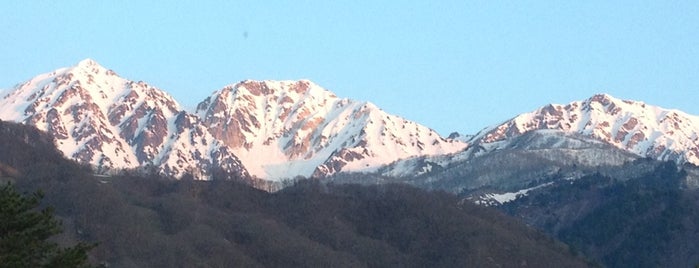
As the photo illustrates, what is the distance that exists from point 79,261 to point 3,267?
414 cm

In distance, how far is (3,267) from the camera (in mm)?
61062

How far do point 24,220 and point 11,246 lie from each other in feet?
4.08

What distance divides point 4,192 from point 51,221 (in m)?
2.41

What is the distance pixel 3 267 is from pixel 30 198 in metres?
4.49

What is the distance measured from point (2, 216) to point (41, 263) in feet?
13.3

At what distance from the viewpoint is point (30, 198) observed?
6462 cm

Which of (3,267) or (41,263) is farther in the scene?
(41,263)

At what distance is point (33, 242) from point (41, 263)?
287 cm

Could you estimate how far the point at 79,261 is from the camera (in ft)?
211

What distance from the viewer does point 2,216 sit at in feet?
208

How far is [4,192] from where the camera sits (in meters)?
64.4

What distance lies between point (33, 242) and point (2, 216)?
1.78 meters

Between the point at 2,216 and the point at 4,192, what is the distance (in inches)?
55.9

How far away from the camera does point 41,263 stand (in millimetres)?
66625
